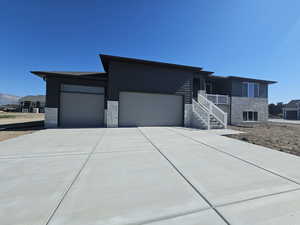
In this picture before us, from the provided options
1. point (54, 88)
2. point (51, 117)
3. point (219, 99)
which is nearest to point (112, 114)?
point (51, 117)

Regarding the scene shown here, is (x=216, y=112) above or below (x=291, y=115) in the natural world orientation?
above

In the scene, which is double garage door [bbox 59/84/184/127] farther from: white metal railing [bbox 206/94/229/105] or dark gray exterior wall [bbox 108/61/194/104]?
white metal railing [bbox 206/94/229/105]

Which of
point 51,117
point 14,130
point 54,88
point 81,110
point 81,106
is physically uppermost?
point 54,88

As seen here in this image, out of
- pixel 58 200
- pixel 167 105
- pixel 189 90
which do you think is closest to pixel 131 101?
pixel 167 105

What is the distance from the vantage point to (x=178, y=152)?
169 inches

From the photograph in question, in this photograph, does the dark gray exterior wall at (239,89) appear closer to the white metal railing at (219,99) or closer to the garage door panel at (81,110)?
the white metal railing at (219,99)

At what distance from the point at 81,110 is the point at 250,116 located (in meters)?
17.7

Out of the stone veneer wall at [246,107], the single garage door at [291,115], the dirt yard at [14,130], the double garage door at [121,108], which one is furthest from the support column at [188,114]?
the single garage door at [291,115]

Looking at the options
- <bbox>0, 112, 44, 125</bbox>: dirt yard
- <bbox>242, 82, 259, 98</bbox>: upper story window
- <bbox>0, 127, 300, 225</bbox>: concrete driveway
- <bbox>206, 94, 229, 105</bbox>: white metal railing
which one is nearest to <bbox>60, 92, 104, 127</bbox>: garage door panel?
<bbox>0, 112, 44, 125</bbox>: dirt yard

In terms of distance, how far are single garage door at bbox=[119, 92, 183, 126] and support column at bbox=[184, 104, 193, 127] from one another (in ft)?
1.10

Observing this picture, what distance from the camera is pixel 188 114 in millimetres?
11461

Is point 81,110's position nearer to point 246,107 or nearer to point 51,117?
point 51,117

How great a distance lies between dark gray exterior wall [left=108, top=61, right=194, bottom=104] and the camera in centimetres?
988

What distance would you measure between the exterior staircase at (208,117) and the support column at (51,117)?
34.8 feet
